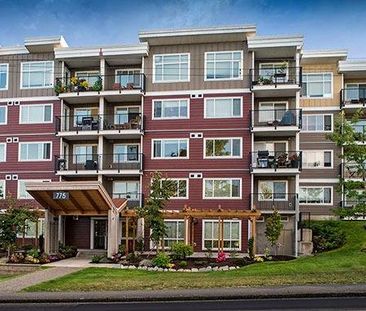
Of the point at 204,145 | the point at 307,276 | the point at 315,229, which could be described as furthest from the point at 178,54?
the point at 307,276

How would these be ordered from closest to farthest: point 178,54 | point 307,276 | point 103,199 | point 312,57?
point 307,276, point 103,199, point 178,54, point 312,57

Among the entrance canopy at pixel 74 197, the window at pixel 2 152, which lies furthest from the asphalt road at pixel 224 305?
the window at pixel 2 152

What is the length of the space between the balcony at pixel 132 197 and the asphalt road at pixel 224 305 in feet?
59.5

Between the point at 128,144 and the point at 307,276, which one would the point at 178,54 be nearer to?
the point at 128,144

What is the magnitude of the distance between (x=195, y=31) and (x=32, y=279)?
20.0 m

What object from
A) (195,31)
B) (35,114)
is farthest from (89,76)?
(195,31)

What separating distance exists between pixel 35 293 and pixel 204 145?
736 inches

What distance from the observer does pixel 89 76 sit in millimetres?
36688

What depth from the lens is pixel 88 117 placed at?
35562mm

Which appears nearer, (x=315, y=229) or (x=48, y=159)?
(x=315, y=229)

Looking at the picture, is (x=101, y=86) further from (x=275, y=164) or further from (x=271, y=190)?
(x=271, y=190)

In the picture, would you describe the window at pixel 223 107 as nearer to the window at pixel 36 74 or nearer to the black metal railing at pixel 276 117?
the black metal railing at pixel 276 117

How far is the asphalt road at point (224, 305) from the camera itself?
14.1 metres

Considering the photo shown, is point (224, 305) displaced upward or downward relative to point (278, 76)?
downward
